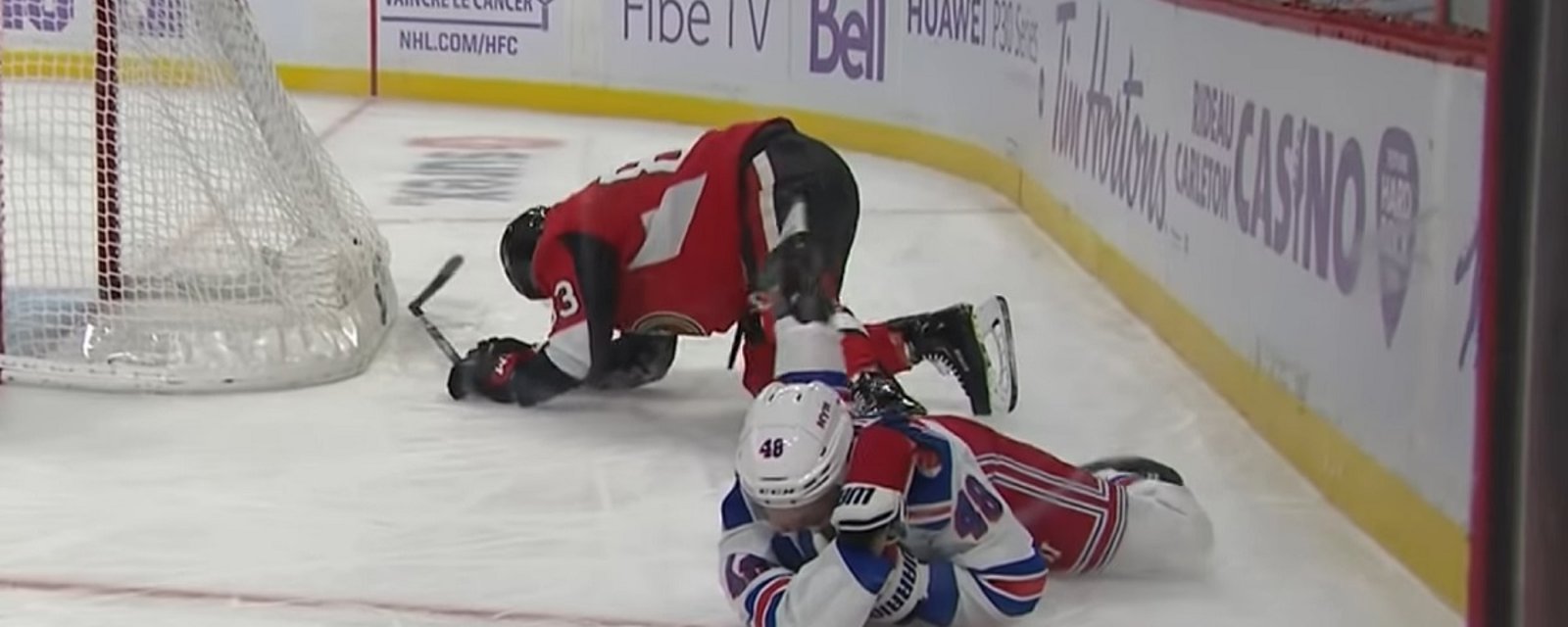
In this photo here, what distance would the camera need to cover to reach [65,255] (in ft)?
9.88

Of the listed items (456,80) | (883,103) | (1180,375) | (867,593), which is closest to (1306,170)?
(1180,375)

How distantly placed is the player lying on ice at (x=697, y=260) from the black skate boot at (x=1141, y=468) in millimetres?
308

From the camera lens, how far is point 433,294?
3506mm

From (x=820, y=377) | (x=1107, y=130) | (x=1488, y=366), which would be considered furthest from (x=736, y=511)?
(x=1107, y=130)

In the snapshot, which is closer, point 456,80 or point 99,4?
point 99,4

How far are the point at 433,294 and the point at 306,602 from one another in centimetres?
165

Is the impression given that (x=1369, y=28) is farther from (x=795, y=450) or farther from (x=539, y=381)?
(x=539, y=381)

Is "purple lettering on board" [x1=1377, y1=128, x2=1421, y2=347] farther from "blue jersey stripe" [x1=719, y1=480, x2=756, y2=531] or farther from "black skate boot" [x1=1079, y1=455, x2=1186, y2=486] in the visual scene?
"blue jersey stripe" [x1=719, y1=480, x2=756, y2=531]

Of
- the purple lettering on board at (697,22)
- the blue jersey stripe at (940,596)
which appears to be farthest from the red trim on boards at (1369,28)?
the purple lettering on board at (697,22)

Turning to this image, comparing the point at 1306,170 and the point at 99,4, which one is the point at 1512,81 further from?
the point at 99,4

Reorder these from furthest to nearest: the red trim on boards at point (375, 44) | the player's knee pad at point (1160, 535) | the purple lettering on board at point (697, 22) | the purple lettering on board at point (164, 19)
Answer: the red trim on boards at point (375, 44) → the purple lettering on board at point (697, 22) → the purple lettering on board at point (164, 19) → the player's knee pad at point (1160, 535)

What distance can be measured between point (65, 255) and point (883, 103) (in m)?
2.93

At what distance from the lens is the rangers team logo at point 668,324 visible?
2.63 metres

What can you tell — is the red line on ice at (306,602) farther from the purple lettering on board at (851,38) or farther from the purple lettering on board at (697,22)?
the purple lettering on board at (697,22)
